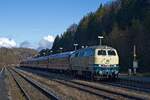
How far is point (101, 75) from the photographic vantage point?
127 feet

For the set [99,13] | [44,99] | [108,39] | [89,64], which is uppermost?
[99,13]

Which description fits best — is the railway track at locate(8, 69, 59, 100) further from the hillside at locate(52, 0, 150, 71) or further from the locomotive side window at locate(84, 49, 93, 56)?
the hillside at locate(52, 0, 150, 71)

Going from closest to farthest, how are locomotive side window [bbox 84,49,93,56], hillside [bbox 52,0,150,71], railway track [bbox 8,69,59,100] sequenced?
railway track [bbox 8,69,59,100], locomotive side window [bbox 84,49,93,56], hillside [bbox 52,0,150,71]

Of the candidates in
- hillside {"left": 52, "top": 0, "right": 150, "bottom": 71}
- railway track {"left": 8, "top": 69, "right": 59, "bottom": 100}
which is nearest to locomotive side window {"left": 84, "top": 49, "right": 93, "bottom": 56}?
railway track {"left": 8, "top": 69, "right": 59, "bottom": 100}

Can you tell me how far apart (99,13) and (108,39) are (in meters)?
45.2

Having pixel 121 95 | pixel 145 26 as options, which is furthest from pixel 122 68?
pixel 121 95

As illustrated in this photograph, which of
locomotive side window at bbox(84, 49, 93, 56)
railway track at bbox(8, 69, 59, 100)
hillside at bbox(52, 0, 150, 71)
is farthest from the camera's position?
hillside at bbox(52, 0, 150, 71)

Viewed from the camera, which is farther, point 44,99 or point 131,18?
point 131,18

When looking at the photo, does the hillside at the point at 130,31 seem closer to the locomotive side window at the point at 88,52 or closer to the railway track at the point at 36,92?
the locomotive side window at the point at 88,52

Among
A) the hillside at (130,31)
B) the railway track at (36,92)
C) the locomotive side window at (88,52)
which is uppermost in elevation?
the hillside at (130,31)

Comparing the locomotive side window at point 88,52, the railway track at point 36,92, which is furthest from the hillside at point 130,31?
the railway track at point 36,92

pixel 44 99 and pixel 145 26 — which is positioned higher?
pixel 145 26

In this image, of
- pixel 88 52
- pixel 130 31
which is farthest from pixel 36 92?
pixel 130 31

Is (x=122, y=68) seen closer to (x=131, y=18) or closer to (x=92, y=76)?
(x=131, y=18)
